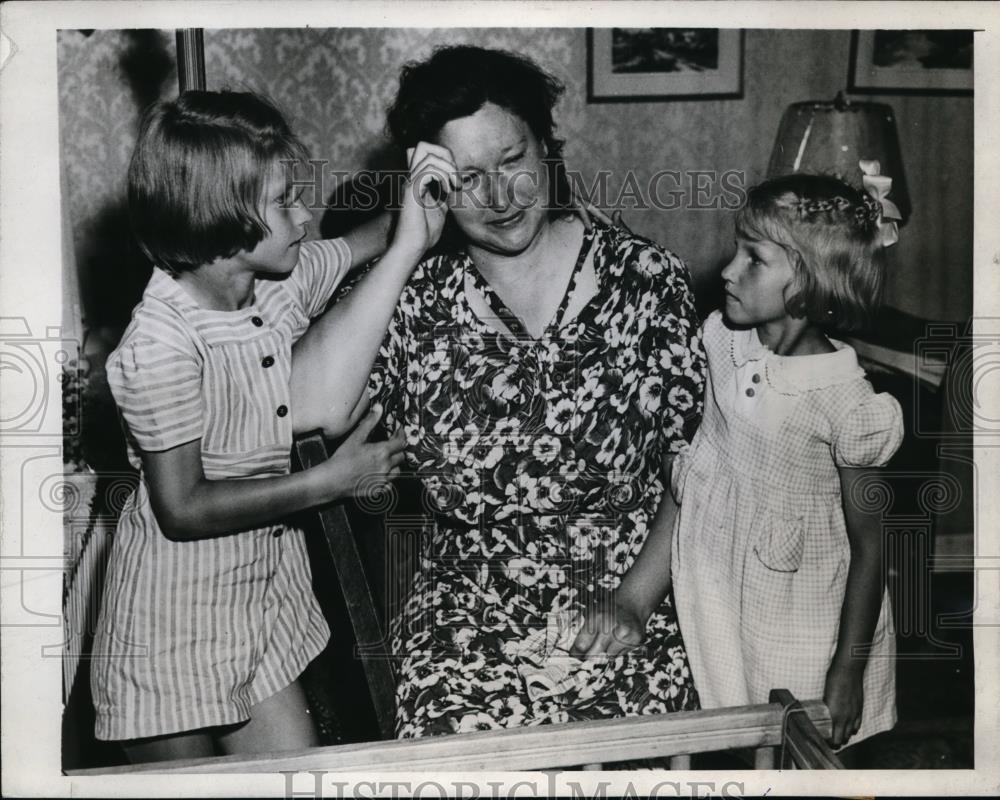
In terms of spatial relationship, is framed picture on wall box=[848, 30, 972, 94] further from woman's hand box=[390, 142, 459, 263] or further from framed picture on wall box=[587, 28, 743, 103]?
woman's hand box=[390, 142, 459, 263]

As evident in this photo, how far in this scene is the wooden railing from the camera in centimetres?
182

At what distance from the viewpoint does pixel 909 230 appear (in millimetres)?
2008

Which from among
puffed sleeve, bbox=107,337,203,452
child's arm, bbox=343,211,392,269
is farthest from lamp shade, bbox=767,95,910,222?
puffed sleeve, bbox=107,337,203,452

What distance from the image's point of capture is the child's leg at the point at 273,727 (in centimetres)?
199

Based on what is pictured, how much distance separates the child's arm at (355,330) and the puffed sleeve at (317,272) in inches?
1.4

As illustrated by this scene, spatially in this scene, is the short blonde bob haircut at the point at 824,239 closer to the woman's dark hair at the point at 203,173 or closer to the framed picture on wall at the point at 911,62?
the framed picture on wall at the point at 911,62

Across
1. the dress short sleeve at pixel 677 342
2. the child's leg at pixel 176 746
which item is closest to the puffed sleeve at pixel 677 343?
the dress short sleeve at pixel 677 342

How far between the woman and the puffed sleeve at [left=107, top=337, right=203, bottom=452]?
0.34 meters

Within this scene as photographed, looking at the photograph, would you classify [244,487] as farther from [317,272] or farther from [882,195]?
[882,195]

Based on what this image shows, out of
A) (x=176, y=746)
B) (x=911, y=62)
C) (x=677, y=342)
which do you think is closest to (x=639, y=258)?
(x=677, y=342)

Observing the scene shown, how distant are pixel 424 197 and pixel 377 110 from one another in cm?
19

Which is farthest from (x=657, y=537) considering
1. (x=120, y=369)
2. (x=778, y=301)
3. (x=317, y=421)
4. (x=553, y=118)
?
→ (x=120, y=369)

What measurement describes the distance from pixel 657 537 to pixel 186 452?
0.91 metres

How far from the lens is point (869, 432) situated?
1.96 metres
